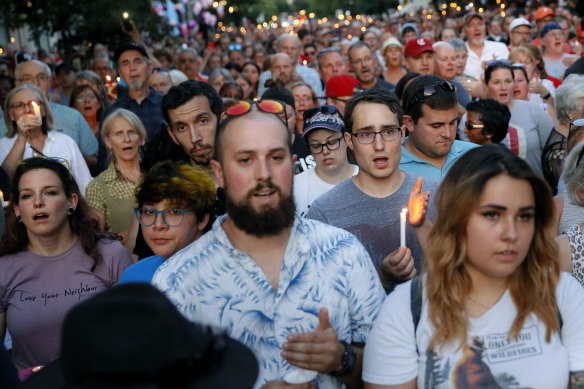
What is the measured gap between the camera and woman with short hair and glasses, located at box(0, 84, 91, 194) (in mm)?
6281

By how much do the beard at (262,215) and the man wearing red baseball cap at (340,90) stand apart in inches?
188

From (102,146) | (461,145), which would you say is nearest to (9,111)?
(102,146)

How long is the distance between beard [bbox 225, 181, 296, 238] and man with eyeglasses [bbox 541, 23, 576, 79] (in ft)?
28.8

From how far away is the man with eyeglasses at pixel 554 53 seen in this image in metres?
10.5

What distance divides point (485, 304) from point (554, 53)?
9.05 m

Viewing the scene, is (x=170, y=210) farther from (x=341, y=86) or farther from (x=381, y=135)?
(x=341, y=86)

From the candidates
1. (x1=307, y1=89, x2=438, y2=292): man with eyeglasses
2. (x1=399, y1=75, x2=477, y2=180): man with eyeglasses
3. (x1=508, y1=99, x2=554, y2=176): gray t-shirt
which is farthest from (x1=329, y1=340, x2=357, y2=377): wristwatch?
(x1=508, y1=99, x2=554, y2=176): gray t-shirt

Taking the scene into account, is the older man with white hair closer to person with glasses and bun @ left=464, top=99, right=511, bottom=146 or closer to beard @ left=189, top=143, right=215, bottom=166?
person with glasses and bun @ left=464, top=99, right=511, bottom=146

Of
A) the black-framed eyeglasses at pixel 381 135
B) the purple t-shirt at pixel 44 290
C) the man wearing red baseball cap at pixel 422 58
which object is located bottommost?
the purple t-shirt at pixel 44 290

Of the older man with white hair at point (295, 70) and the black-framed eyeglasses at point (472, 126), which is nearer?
the black-framed eyeglasses at point (472, 126)

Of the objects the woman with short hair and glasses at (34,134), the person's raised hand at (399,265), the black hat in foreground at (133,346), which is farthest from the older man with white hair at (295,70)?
the black hat in foreground at (133,346)

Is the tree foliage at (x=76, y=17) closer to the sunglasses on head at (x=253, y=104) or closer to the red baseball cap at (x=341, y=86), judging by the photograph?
the red baseball cap at (x=341, y=86)

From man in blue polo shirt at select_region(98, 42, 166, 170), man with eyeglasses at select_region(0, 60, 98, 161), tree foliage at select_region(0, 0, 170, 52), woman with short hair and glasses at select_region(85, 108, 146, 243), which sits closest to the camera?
woman with short hair and glasses at select_region(85, 108, 146, 243)

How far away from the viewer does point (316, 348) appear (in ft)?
8.34
